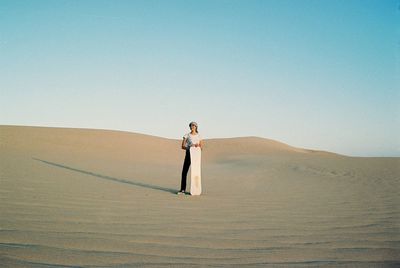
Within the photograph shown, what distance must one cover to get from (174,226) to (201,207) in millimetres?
1602

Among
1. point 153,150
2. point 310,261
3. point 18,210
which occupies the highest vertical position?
point 153,150

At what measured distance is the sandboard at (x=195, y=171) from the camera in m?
7.56

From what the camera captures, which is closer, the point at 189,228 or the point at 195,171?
the point at 189,228

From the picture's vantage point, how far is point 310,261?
3.07 metres

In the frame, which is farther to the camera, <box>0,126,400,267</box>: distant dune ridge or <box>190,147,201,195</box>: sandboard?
<box>190,147,201,195</box>: sandboard

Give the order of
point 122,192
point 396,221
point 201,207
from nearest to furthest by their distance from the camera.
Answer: point 396,221
point 201,207
point 122,192

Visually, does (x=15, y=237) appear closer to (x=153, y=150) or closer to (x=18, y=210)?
(x=18, y=210)

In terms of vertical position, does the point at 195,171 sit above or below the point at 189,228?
above

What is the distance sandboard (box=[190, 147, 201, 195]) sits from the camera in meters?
7.56

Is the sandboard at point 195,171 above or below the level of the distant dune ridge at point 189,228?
above

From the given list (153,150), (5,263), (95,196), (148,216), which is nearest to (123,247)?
(5,263)

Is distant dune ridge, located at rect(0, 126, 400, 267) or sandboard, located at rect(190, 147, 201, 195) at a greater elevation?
sandboard, located at rect(190, 147, 201, 195)

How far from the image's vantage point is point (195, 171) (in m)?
7.69

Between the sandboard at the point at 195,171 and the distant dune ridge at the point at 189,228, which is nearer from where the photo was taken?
the distant dune ridge at the point at 189,228
